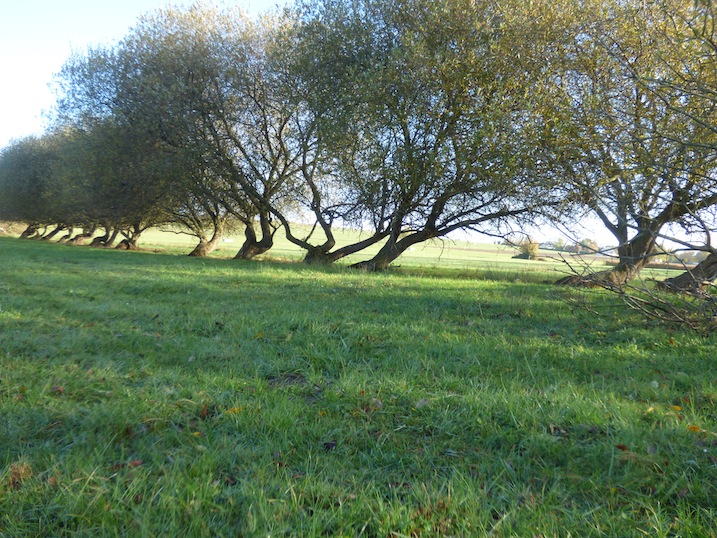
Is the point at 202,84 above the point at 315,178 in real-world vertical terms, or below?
above

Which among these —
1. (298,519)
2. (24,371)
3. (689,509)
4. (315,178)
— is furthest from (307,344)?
(315,178)

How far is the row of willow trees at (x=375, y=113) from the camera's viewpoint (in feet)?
40.7

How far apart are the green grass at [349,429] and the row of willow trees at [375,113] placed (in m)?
2.63

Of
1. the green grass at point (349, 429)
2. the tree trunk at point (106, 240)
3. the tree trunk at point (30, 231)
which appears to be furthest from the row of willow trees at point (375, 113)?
the tree trunk at point (30, 231)

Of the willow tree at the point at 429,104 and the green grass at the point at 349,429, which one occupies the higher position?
the willow tree at the point at 429,104

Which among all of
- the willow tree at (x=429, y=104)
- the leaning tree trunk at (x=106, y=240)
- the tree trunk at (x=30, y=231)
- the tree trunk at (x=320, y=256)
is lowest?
the tree trunk at (x=320, y=256)

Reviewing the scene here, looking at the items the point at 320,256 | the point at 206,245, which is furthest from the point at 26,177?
the point at 320,256

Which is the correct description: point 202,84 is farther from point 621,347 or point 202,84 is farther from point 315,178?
point 621,347

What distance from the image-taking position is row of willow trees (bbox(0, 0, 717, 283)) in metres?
12.4

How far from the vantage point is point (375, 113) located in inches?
642

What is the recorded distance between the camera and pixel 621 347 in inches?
235

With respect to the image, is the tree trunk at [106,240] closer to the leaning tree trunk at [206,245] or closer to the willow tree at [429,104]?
the leaning tree trunk at [206,245]

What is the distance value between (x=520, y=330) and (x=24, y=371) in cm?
616

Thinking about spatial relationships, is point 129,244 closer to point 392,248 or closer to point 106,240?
point 106,240
